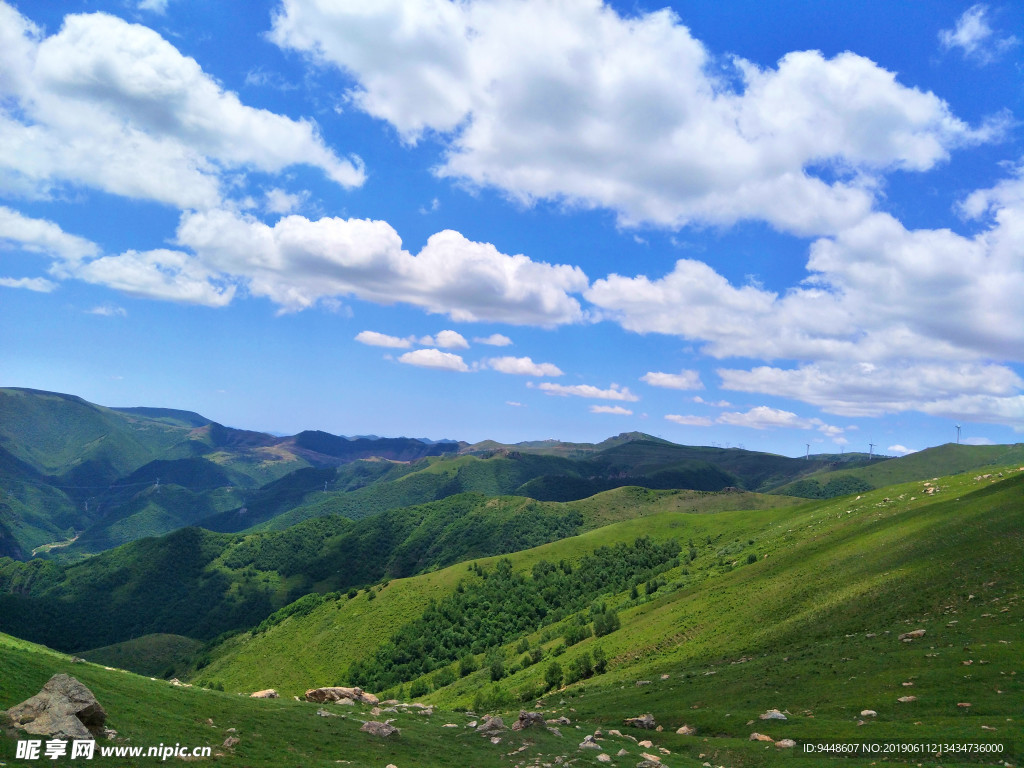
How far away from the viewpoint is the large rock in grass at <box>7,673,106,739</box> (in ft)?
92.8

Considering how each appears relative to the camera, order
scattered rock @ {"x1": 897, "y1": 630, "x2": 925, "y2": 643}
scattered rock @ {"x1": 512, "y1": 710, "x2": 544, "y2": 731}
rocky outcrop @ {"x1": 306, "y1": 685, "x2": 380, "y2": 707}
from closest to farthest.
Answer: scattered rock @ {"x1": 512, "y1": 710, "x2": 544, "y2": 731}, rocky outcrop @ {"x1": 306, "y1": 685, "x2": 380, "y2": 707}, scattered rock @ {"x1": 897, "y1": 630, "x2": 925, "y2": 643}

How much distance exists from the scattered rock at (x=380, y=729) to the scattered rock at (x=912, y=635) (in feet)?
177

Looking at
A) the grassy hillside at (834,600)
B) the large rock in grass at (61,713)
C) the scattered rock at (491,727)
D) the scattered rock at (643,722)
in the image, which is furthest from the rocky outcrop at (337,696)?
the grassy hillside at (834,600)

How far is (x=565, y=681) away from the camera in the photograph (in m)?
91.0

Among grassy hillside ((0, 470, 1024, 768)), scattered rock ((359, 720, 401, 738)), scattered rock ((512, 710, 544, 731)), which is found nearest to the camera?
grassy hillside ((0, 470, 1024, 768))

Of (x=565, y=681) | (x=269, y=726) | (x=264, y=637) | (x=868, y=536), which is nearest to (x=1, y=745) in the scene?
(x=269, y=726)

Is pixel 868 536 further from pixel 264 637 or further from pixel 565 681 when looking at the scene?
pixel 264 637

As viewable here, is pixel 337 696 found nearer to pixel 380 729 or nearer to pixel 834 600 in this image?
pixel 380 729

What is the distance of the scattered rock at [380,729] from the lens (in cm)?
4231

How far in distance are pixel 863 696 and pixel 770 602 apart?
135 ft

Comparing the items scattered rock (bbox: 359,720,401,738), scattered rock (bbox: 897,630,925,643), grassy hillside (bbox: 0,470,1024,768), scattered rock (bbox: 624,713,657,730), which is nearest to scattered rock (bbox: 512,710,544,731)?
grassy hillside (bbox: 0,470,1024,768)

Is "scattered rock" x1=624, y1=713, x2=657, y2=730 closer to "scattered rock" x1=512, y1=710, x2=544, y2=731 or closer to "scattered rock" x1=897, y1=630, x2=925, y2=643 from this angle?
"scattered rock" x1=512, y1=710, x2=544, y2=731

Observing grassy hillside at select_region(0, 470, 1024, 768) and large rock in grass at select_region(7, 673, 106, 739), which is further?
grassy hillside at select_region(0, 470, 1024, 768)

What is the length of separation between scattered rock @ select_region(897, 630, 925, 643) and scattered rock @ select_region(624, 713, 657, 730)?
29.2 m
